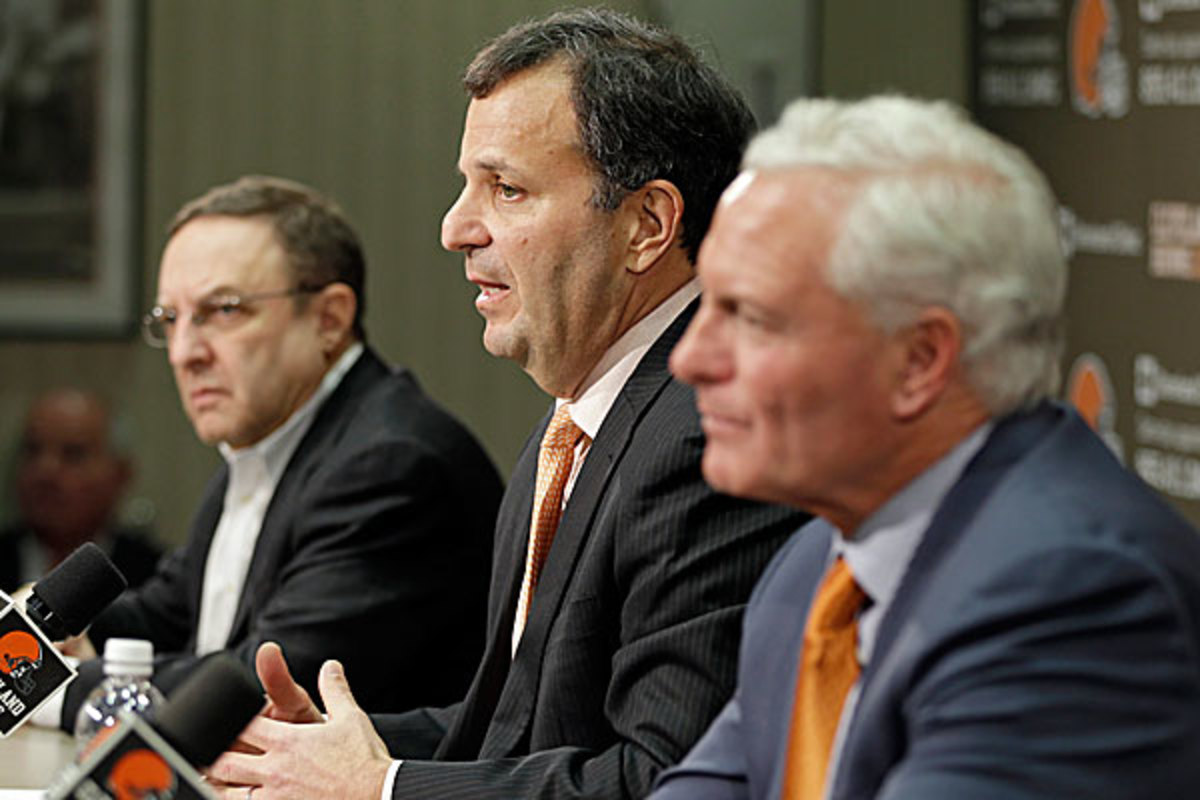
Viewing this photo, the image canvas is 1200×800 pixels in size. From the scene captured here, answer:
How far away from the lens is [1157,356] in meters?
4.11

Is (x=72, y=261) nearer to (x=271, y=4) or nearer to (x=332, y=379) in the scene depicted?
(x=271, y=4)

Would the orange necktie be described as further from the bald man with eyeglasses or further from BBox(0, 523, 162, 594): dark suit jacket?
BBox(0, 523, 162, 594): dark suit jacket

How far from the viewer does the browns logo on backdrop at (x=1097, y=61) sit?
4281mm

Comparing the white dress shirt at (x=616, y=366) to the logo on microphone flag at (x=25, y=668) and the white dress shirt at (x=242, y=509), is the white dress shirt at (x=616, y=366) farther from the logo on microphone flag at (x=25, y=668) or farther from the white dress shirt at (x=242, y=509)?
the white dress shirt at (x=242, y=509)

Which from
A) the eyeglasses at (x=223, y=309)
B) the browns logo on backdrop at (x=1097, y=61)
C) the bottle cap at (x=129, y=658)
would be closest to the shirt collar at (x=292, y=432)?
the eyeglasses at (x=223, y=309)

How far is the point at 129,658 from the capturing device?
2.47m

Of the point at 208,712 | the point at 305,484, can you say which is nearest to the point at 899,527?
the point at 208,712

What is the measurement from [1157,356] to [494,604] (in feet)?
7.22

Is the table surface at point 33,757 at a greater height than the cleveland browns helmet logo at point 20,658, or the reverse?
the cleveland browns helmet logo at point 20,658

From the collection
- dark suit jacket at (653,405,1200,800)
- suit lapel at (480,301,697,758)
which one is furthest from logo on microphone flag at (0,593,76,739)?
dark suit jacket at (653,405,1200,800)

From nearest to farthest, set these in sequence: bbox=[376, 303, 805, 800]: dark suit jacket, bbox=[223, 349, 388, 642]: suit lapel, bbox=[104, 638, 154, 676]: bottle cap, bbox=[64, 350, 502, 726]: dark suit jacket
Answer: bbox=[376, 303, 805, 800]: dark suit jacket
bbox=[104, 638, 154, 676]: bottle cap
bbox=[64, 350, 502, 726]: dark suit jacket
bbox=[223, 349, 388, 642]: suit lapel

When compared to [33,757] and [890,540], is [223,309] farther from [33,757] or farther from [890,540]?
[890,540]

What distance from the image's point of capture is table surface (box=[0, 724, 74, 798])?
250 cm

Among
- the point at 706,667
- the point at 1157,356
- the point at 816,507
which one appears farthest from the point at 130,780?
the point at 1157,356
